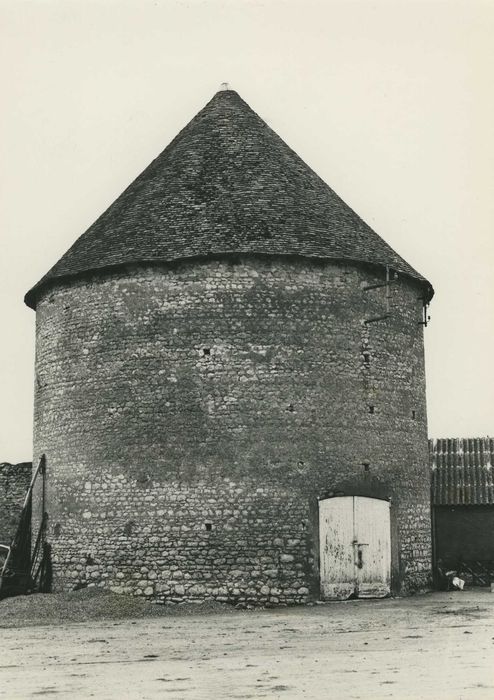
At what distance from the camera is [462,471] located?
30.6 metres

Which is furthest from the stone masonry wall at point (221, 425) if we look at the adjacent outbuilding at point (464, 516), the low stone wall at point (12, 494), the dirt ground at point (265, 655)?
the adjacent outbuilding at point (464, 516)

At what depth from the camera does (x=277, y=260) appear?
20.5 meters

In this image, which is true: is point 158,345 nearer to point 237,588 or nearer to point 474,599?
point 237,588

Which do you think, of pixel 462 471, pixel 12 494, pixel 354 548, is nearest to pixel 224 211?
pixel 354 548

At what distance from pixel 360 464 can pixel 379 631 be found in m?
5.54

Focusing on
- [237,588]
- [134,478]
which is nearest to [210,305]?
[134,478]

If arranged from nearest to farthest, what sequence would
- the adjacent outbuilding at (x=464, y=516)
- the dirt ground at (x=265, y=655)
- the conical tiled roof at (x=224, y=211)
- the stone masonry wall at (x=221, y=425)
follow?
the dirt ground at (x=265, y=655) < the stone masonry wall at (x=221, y=425) < the conical tiled roof at (x=224, y=211) < the adjacent outbuilding at (x=464, y=516)

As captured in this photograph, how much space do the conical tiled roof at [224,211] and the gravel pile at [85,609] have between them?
21.9ft

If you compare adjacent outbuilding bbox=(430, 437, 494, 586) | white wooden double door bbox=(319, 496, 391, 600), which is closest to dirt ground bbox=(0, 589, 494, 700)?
white wooden double door bbox=(319, 496, 391, 600)

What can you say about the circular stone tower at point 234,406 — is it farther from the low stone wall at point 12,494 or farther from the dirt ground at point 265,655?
Answer: the low stone wall at point 12,494

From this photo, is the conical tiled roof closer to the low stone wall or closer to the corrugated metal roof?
the low stone wall

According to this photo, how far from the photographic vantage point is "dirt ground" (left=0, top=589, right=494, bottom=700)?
10.6 meters

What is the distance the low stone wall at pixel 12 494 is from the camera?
24.7 metres

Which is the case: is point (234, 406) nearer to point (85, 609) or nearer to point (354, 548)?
point (354, 548)
